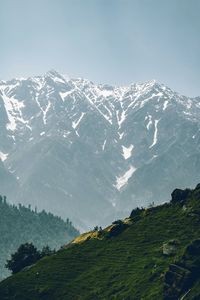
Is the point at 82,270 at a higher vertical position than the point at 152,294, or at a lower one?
higher

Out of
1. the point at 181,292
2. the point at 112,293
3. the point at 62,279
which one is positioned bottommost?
the point at 181,292

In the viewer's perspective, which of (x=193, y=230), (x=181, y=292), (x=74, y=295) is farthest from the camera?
(x=193, y=230)

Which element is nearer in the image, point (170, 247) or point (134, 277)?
point (134, 277)

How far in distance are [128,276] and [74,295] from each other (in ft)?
51.6

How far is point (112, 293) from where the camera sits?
7042 inches

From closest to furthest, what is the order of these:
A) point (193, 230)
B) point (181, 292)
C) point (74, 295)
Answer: point (181, 292) < point (74, 295) < point (193, 230)

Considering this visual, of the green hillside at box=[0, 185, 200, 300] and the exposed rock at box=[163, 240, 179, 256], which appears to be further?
the exposed rock at box=[163, 240, 179, 256]

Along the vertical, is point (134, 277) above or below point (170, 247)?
below

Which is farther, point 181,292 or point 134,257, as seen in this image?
point 134,257

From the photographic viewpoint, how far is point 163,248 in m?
189

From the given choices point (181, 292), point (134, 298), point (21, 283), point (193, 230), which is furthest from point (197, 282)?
point (21, 283)

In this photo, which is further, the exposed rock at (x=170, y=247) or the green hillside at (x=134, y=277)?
the exposed rock at (x=170, y=247)

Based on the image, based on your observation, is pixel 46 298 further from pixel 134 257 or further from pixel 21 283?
pixel 134 257

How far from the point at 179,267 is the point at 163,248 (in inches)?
601
